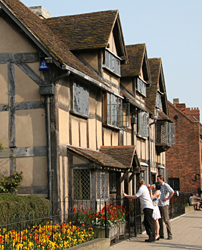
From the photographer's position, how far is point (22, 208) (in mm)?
12227

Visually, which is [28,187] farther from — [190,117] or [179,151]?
[190,117]

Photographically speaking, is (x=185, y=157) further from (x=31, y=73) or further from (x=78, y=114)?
(x=31, y=73)

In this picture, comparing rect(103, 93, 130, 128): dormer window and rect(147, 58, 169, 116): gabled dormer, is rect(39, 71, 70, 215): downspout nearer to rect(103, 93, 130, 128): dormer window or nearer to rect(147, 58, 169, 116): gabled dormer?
rect(103, 93, 130, 128): dormer window

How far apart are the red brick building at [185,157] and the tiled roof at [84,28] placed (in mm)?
21942

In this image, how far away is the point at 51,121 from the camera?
46.4 feet

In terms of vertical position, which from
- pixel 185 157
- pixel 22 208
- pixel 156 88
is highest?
pixel 156 88

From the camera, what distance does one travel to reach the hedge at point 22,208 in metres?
11.5

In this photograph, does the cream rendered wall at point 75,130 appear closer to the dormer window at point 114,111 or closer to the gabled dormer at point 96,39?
the dormer window at point 114,111

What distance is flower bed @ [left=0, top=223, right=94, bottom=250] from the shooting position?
8.64m

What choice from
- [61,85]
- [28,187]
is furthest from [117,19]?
[28,187]

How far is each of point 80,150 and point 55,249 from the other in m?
5.92

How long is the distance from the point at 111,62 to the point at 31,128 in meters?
6.30

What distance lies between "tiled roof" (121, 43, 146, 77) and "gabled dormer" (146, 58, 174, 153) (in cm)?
395

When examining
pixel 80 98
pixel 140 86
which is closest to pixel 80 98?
pixel 80 98
